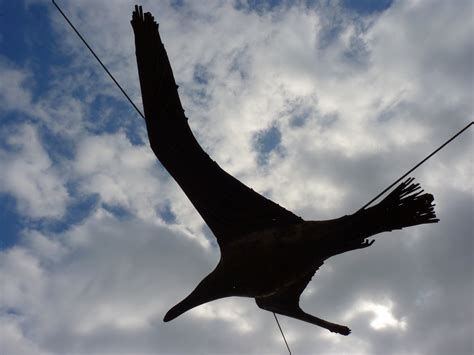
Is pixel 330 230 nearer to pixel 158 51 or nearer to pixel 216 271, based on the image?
pixel 216 271

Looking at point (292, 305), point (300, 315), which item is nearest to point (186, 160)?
point (292, 305)

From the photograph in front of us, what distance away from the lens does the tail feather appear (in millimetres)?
5070

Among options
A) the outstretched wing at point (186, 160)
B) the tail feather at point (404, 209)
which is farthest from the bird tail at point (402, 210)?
the outstretched wing at point (186, 160)

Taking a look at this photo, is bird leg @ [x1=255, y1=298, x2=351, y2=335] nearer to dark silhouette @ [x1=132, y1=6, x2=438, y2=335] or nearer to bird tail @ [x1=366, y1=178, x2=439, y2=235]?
dark silhouette @ [x1=132, y1=6, x2=438, y2=335]

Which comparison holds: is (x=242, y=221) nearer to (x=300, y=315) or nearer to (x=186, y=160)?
(x=186, y=160)

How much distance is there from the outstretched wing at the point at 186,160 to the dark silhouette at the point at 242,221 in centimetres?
1

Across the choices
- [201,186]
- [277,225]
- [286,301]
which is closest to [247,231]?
[277,225]

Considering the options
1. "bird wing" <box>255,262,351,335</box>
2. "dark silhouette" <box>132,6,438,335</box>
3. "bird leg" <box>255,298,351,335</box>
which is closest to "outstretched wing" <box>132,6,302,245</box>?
"dark silhouette" <box>132,6,438,335</box>

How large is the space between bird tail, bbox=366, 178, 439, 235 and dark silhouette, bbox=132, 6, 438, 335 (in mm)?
12

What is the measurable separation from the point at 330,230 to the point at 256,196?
48.0 inches

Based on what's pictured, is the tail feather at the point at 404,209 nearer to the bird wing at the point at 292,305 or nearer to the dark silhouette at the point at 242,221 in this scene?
the dark silhouette at the point at 242,221

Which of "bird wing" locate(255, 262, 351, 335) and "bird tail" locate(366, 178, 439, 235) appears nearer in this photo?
"bird tail" locate(366, 178, 439, 235)

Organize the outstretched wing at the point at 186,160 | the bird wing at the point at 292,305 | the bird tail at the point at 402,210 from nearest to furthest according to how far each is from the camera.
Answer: the bird tail at the point at 402,210
the outstretched wing at the point at 186,160
the bird wing at the point at 292,305

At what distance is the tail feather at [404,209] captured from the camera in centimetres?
507
